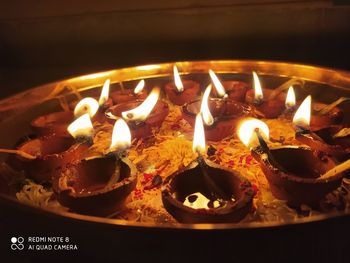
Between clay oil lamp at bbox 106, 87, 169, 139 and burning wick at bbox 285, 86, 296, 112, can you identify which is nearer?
clay oil lamp at bbox 106, 87, 169, 139

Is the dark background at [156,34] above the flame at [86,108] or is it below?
above

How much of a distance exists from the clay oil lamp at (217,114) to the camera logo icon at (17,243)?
3.93 ft

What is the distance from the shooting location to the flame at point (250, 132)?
2166mm

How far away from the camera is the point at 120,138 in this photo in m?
2.19

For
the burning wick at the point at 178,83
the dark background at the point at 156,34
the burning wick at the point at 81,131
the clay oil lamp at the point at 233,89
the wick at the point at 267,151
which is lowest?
the wick at the point at 267,151

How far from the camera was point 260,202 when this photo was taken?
6.48 feet

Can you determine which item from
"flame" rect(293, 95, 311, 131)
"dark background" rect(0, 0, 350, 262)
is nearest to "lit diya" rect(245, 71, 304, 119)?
"flame" rect(293, 95, 311, 131)

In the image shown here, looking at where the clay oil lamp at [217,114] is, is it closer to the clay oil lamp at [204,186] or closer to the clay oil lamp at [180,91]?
the clay oil lamp at [180,91]

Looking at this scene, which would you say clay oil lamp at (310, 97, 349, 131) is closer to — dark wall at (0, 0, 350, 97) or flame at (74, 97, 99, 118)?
flame at (74, 97, 99, 118)

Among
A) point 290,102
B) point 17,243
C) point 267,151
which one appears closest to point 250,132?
point 267,151

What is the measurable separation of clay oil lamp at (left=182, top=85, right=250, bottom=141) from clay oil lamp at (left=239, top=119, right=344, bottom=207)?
0.66ft

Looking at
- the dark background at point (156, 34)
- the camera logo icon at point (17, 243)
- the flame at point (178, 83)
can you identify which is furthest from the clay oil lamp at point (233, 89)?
the camera logo icon at point (17, 243)

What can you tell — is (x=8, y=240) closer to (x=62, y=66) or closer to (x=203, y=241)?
(x=203, y=241)

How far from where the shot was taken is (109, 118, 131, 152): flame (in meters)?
2.16
